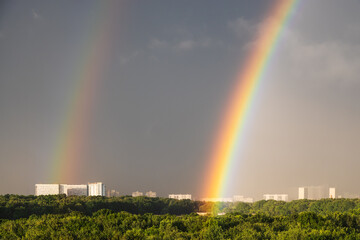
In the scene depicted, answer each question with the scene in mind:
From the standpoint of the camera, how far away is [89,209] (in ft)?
196

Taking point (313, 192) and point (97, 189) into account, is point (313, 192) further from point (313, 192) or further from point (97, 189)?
point (97, 189)

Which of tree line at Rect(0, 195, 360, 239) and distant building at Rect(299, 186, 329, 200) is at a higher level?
tree line at Rect(0, 195, 360, 239)

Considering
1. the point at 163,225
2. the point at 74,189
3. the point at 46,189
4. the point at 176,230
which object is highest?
the point at 176,230

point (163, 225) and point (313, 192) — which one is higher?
point (163, 225)

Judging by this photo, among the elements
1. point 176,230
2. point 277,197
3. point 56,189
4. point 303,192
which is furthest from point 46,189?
point 176,230

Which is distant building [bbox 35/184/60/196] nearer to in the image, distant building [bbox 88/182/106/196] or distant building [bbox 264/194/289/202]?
distant building [bbox 88/182/106/196]

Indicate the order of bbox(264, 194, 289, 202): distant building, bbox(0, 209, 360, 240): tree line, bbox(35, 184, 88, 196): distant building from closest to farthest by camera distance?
bbox(0, 209, 360, 240): tree line, bbox(35, 184, 88, 196): distant building, bbox(264, 194, 289, 202): distant building

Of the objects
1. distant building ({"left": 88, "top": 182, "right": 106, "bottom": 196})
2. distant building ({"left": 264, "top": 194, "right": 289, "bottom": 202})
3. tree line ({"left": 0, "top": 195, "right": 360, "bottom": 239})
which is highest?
tree line ({"left": 0, "top": 195, "right": 360, "bottom": 239})

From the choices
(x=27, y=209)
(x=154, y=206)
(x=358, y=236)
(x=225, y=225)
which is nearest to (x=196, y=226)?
(x=225, y=225)

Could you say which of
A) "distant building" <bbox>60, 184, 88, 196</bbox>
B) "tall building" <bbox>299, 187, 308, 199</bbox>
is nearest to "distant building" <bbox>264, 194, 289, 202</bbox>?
"tall building" <bbox>299, 187, 308, 199</bbox>

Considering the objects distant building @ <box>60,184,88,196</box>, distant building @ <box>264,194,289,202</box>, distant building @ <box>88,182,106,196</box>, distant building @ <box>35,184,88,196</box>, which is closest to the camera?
distant building @ <box>35,184,88,196</box>

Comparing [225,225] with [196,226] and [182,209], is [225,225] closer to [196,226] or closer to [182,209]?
[196,226]

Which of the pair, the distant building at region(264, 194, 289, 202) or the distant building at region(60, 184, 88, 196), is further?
the distant building at region(264, 194, 289, 202)

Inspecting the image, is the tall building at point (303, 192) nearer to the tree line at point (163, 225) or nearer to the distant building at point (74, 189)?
the distant building at point (74, 189)
